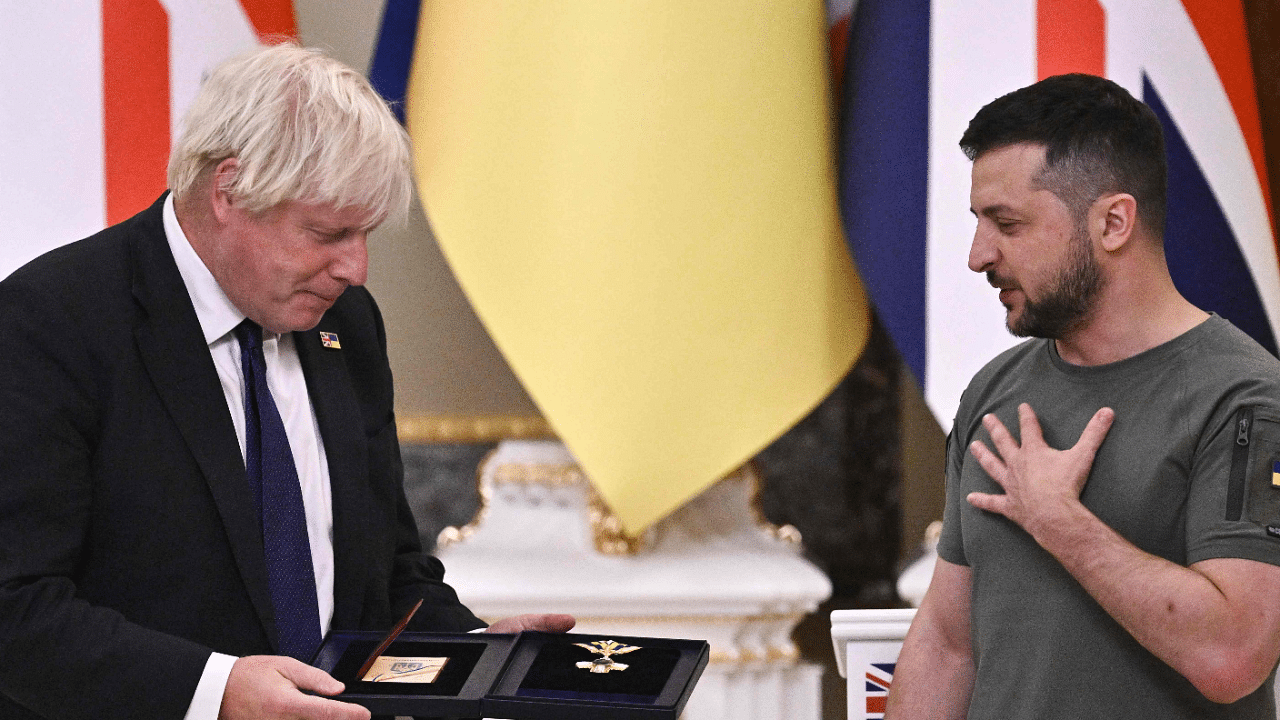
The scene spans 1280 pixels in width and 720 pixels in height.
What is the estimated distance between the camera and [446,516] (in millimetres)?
3205

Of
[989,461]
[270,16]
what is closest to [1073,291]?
[989,461]

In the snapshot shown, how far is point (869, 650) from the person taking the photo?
72.9 inches

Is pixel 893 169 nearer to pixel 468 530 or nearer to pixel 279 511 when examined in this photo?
pixel 468 530

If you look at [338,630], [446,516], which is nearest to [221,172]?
[338,630]

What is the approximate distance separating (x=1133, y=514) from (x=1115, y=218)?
0.36 meters

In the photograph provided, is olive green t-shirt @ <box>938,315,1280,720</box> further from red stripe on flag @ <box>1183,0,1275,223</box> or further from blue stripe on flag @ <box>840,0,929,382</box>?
red stripe on flag @ <box>1183,0,1275,223</box>

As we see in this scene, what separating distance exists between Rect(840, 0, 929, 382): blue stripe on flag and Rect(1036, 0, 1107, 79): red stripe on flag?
8.5 inches

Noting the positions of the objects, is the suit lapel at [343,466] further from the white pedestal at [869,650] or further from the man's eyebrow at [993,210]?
the man's eyebrow at [993,210]

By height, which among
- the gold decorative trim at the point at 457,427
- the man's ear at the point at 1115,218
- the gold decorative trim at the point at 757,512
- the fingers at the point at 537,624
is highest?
the man's ear at the point at 1115,218

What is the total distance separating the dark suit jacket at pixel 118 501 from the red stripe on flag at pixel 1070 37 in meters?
1.56

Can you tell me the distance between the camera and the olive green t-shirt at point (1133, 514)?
1299 millimetres

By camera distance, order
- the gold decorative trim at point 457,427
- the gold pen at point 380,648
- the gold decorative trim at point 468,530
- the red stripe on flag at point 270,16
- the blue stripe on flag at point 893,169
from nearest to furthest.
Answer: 1. the gold pen at point 380,648
2. the blue stripe on flag at point 893,169
3. the red stripe on flag at point 270,16
4. the gold decorative trim at point 468,530
5. the gold decorative trim at point 457,427

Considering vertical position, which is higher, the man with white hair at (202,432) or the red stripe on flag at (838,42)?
the red stripe on flag at (838,42)

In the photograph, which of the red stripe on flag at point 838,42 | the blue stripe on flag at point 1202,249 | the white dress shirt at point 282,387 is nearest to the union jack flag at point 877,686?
the white dress shirt at point 282,387
